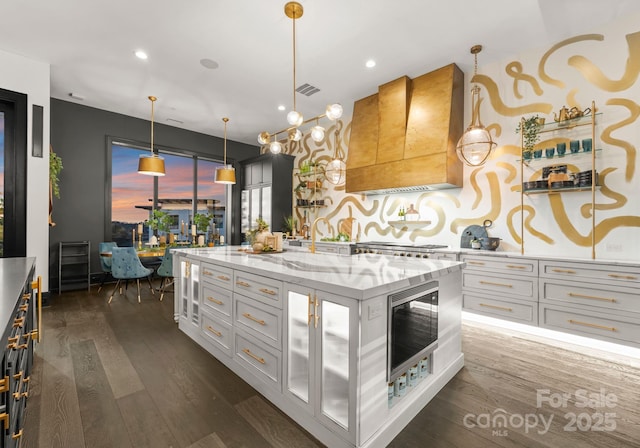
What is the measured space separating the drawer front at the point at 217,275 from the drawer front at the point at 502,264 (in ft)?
8.85

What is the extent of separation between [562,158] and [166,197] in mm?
6853

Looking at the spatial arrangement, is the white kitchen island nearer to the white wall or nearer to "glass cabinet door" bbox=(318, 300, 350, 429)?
"glass cabinet door" bbox=(318, 300, 350, 429)

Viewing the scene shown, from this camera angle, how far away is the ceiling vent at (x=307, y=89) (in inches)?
179

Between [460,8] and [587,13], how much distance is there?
130 centimetres

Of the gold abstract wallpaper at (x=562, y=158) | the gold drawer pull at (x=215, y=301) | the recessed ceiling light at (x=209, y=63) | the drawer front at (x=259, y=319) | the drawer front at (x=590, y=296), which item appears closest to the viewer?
the drawer front at (x=259, y=319)

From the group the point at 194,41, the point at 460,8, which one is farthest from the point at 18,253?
the point at 460,8

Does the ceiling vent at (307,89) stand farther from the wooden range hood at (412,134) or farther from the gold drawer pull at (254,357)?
the gold drawer pull at (254,357)

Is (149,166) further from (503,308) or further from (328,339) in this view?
(503,308)

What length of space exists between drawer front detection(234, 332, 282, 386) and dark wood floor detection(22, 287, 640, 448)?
0.15 m

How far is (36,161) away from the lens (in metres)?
4.02

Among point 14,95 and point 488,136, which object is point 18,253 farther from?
point 488,136

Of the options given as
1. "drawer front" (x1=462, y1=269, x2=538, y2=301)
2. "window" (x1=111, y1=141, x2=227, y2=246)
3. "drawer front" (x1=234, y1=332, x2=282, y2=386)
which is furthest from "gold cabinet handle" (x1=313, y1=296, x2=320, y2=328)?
"window" (x1=111, y1=141, x2=227, y2=246)

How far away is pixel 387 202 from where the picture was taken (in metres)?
5.08

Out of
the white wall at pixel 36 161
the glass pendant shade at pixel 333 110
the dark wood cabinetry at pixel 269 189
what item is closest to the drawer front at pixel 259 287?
the glass pendant shade at pixel 333 110
